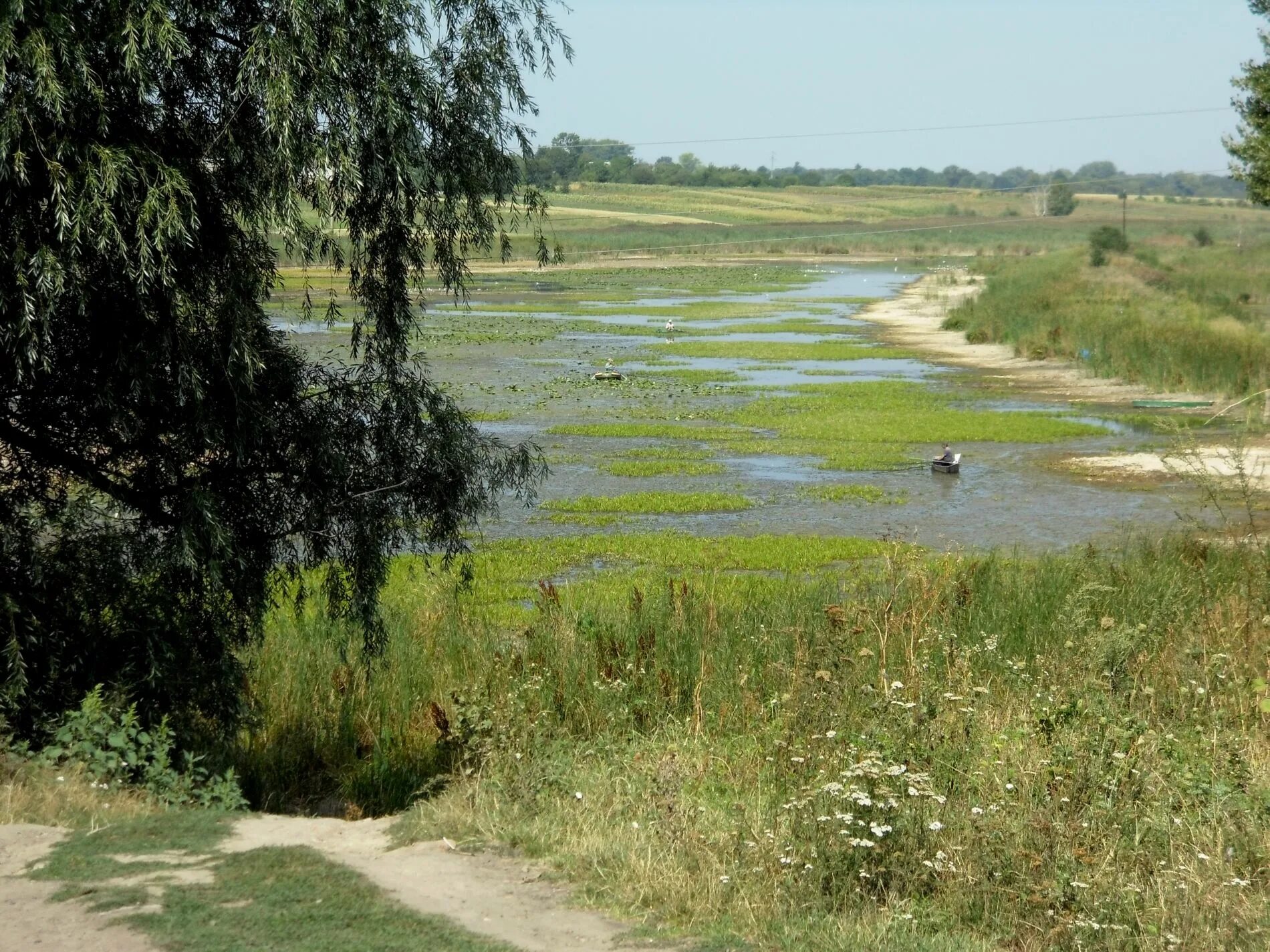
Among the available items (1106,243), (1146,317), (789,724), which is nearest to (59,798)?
(789,724)

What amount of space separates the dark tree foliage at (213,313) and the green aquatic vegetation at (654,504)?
10.2 meters

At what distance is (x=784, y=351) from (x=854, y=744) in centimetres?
3545

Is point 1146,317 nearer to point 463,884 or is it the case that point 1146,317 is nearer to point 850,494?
point 850,494

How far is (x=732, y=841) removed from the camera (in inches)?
236

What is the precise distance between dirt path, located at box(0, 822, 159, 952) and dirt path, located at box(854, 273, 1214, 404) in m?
28.9

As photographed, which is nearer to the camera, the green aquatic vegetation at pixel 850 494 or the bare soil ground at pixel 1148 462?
the green aquatic vegetation at pixel 850 494

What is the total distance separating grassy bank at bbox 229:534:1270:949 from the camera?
5.50 m

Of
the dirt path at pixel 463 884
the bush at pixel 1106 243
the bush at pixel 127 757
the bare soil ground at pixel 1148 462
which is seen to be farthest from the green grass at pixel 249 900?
the bush at pixel 1106 243

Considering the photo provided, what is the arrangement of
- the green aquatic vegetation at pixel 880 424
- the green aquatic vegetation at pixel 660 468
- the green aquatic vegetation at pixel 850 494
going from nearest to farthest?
the green aquatic vegetation at pixel 850 494, the green aquatic vegetation at pixel 660 468, the green aquatic vegetation at pixel 880 424

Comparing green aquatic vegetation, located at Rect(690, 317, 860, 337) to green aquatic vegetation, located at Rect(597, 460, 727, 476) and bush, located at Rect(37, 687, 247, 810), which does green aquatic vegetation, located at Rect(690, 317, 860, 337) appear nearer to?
green aquatic vegetation, located at Rect(597, 460, 727, 476)

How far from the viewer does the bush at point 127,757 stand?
7137 mm

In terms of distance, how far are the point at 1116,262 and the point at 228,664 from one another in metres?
50.1

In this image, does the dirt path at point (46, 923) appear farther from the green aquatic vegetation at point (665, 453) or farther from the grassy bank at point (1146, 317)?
the grassy bank at point (1146, 317)

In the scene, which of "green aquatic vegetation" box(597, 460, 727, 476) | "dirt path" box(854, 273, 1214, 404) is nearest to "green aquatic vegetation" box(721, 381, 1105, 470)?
"green aquatic vegetation" box(597, 460, 727, 476)
